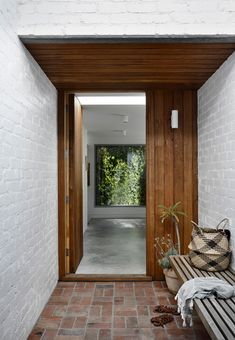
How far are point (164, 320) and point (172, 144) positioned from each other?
214 centimetres

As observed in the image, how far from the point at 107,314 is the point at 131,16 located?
9.20ft

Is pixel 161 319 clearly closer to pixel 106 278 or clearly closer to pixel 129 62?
pixel 106 278

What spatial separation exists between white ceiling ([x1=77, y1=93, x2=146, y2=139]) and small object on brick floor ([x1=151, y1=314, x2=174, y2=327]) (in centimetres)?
356

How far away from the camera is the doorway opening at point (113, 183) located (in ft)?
16.4

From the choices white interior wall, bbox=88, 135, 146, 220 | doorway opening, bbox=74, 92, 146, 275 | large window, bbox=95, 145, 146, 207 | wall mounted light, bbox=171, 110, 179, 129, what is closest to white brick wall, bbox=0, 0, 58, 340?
doorway opening, bbox=74, 92, 146, 275

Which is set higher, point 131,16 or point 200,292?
point 131,16

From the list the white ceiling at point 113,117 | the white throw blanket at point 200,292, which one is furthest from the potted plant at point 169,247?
the white ceiling at point 113,117

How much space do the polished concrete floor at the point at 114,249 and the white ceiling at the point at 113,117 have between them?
263 centimetres

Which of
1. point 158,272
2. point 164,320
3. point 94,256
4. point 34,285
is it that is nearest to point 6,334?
point 34,285

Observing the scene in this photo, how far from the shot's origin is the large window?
1064cm

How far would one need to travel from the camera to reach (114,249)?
19.1 feet

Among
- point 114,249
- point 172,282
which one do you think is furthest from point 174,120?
point 114,249

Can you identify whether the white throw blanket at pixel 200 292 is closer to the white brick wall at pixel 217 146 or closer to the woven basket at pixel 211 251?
the woven basket at pixel 211 251

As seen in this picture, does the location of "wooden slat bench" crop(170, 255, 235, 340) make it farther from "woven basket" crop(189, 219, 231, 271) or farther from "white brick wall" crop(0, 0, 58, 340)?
"white brick wall" crop(0, 0, 58, 340)
